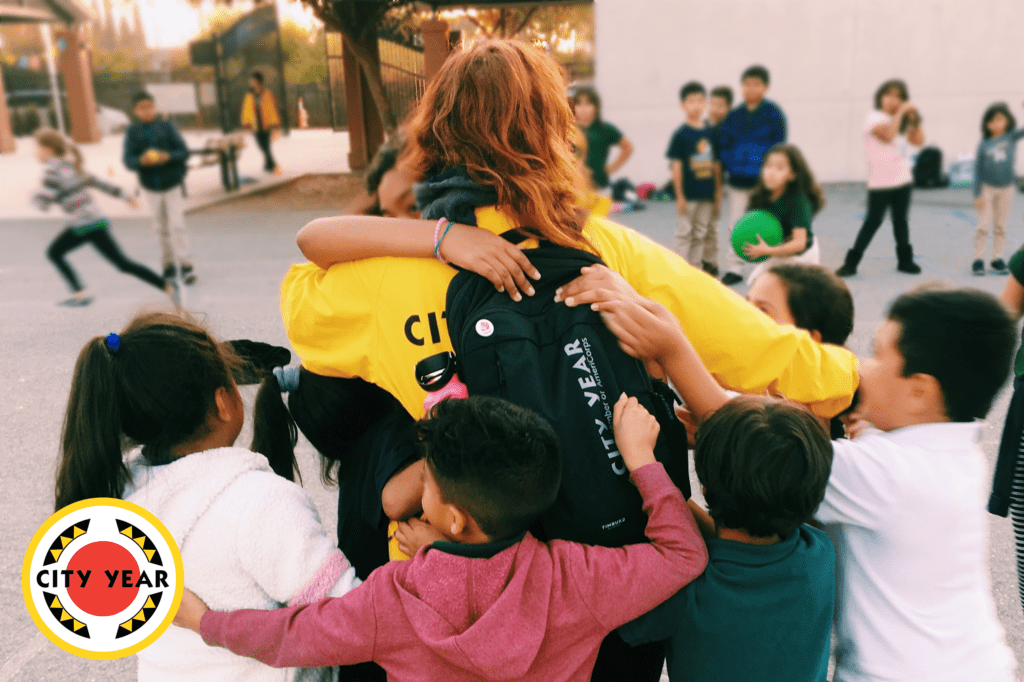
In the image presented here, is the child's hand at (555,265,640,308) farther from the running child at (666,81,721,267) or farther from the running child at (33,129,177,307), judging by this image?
the running child at (33,129,177,307)

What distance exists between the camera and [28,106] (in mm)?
18781

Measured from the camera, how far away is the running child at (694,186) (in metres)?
7.12

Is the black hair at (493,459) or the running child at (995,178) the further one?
the running child at (995,178)

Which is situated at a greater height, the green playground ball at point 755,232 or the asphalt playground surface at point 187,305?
the green playground ball at point 755,232

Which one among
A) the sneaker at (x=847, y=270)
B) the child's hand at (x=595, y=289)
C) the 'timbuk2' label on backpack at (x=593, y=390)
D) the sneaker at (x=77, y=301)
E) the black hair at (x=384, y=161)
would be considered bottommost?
the sneaker at (x=847, y=270)

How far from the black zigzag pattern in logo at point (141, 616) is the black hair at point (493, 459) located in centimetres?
56

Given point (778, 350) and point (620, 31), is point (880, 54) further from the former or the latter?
point (778, 350)

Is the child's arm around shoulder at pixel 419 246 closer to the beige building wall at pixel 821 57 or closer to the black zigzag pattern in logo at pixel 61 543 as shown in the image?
the black zigzag pattern in logo at pixel 61 543

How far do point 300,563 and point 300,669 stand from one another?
26 centimetres

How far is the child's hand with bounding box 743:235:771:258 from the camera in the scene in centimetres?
410

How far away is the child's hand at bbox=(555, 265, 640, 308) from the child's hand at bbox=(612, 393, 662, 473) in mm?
172

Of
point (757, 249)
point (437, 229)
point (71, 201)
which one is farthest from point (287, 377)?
point (71, 201)

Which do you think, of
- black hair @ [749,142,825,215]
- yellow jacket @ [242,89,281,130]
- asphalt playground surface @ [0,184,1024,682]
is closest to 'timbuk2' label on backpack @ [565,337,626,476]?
asphalt playground surface @ [0,184,1024,682]

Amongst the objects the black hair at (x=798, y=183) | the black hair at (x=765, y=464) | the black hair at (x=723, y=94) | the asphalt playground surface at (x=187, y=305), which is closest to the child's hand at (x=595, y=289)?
the black hair at (x=765, y=464)
